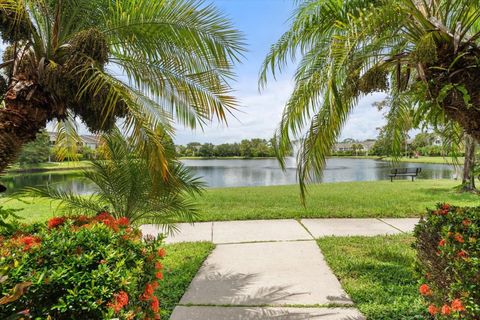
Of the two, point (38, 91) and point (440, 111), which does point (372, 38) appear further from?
point (38, 91)

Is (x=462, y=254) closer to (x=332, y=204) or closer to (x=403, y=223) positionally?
(x=403, y=223)

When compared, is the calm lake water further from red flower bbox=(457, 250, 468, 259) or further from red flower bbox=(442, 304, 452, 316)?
red flower bbox=(442, 304, 452, 316)

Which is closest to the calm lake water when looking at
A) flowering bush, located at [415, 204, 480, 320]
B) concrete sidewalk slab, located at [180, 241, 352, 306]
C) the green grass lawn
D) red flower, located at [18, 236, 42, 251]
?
the green grass lawn

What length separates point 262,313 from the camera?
3297 millimetres

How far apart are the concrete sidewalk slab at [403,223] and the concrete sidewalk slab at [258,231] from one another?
2.22m

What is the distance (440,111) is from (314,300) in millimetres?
2485

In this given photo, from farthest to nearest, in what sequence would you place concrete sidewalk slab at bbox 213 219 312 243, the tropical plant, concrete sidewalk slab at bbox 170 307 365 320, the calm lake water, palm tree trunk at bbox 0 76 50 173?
concrete sidewalk slab at bbox 213 219 312 243 → the calm lake water → the tropical plant → concrete sidewalk slab at bbox 170 307 365 320 → palm tree trunk at bbox 0 76 50 173

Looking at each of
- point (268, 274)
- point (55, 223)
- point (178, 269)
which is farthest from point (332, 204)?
point (55, 223)

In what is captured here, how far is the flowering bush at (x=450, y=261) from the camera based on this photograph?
221cm

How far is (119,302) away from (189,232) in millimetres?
5264

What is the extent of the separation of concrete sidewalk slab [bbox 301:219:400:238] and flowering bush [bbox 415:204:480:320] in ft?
10.3

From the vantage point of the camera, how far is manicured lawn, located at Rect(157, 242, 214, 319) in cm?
363

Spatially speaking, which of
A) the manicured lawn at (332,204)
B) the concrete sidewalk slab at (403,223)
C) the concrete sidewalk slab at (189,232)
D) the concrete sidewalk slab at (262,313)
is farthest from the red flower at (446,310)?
the manicured lawn at (332,204)

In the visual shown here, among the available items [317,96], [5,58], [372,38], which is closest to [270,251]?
[317,96]
